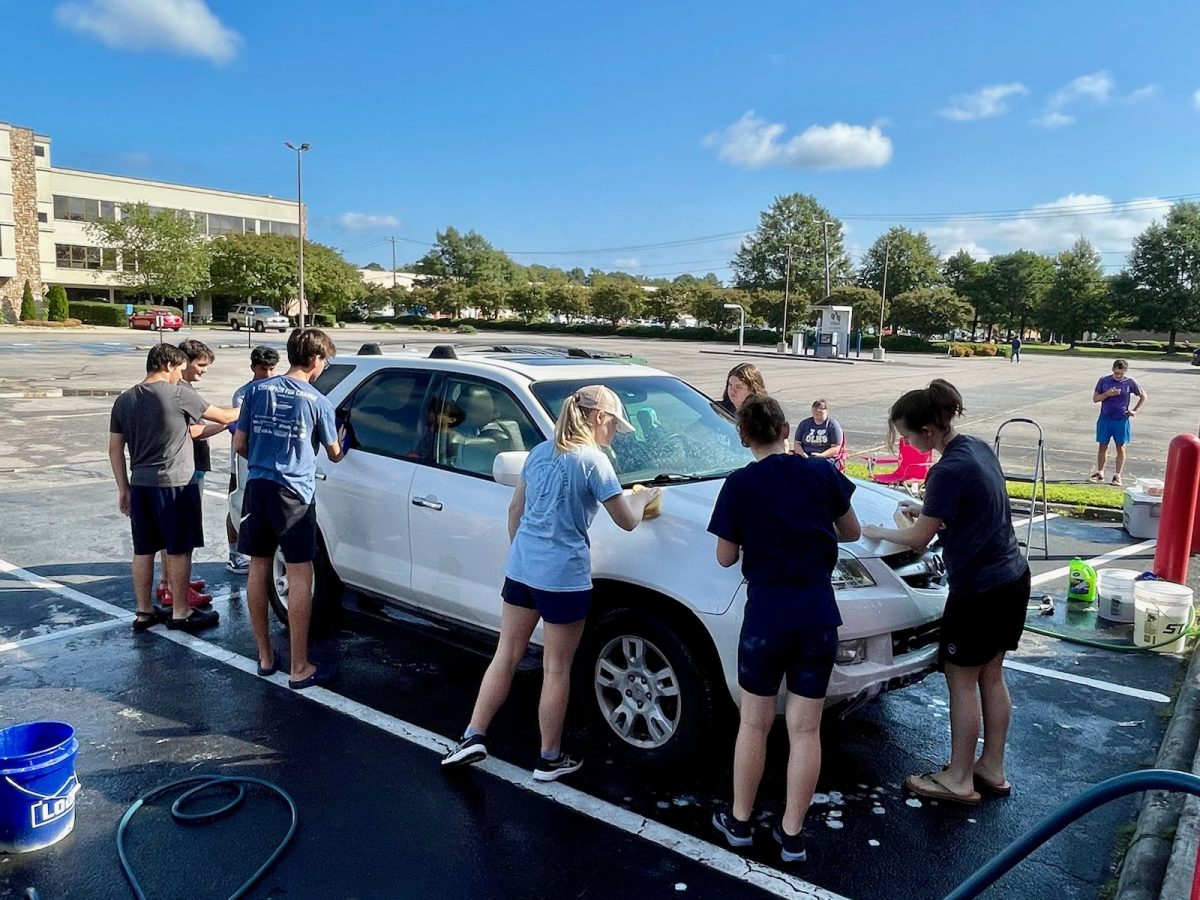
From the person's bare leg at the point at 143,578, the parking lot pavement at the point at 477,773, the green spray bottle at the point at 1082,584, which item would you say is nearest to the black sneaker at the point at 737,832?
the parking lot pavement at the point at 477,773

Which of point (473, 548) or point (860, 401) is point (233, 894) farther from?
point (860, 401)

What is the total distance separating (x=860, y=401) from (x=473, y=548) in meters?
20.7


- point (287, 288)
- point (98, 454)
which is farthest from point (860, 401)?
point (287, 288)

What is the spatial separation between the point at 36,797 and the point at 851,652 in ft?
10.5

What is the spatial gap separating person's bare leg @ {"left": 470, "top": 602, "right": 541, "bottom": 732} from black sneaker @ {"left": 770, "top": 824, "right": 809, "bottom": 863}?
128 centimetres

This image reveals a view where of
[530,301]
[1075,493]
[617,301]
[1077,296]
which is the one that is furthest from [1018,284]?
[1075,493]

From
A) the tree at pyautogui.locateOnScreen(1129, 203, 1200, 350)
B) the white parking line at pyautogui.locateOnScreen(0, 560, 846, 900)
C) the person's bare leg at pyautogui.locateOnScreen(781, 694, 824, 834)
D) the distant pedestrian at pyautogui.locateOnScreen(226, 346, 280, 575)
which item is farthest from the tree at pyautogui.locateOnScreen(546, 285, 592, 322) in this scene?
the person's bare leg at pyautogui.locateOnScreen(781, 694, 824, 834)

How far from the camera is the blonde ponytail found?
3.70 metres

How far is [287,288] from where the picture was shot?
68.8 meters

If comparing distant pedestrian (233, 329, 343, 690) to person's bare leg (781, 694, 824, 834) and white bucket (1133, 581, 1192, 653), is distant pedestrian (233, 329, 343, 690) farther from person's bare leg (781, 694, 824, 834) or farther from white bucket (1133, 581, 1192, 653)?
white bucket (1133, 581, 1192, 653)

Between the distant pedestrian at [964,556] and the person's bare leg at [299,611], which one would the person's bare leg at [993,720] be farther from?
the person's bare leg at [299,611]

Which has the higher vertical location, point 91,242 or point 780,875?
point 91,242

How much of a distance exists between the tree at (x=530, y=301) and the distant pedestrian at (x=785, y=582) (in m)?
83.4

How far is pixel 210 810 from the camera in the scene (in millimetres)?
3656
